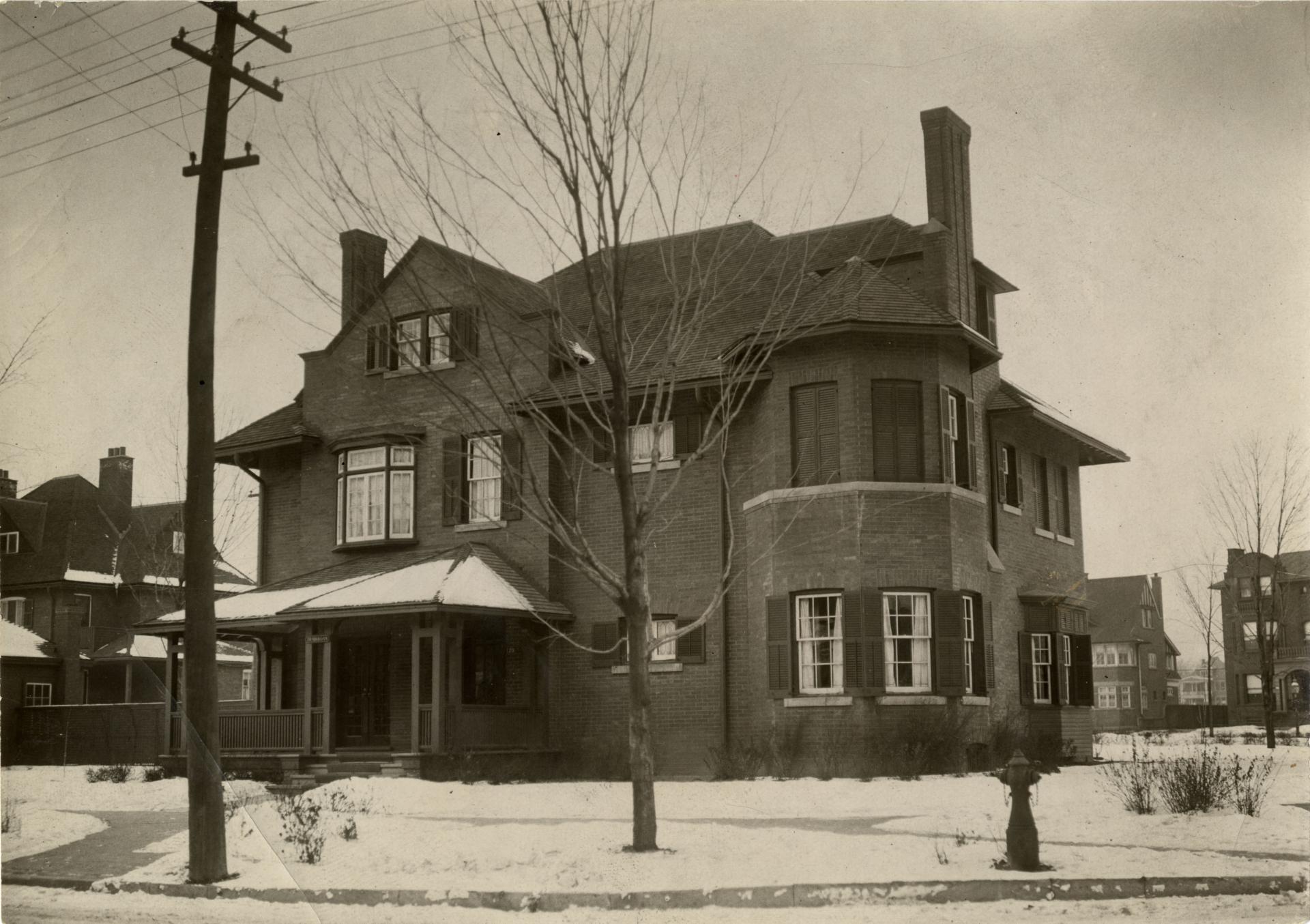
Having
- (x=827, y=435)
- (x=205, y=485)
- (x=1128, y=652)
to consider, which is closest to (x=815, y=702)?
(x=827, y=435)

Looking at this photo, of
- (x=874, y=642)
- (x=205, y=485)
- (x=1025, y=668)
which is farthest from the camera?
(x=1025, y=668)

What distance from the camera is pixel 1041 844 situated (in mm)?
11898

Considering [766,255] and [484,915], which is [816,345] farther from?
[484,915]

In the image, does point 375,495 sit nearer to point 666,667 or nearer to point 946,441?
point 666,667

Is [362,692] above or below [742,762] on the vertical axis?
above

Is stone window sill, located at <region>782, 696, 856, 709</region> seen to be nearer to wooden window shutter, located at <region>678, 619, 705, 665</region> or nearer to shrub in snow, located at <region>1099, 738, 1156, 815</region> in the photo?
wooden window shutter, located at <region>678, 619, 705, 665</region>

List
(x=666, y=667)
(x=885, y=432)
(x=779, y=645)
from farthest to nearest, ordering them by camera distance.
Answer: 1. (x=666, y=667)
2. (x=779, y=645)
3. (x=885, y=432)

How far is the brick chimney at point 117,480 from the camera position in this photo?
37906mm

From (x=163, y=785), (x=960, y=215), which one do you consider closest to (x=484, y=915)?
(x=163, y=785)

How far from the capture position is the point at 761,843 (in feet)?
40.5

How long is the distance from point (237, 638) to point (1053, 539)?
1640 centimetres

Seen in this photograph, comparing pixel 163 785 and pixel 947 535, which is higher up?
pixel 947 535

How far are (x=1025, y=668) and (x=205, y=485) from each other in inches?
666

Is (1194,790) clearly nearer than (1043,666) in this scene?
Yes
